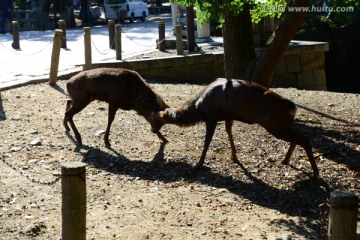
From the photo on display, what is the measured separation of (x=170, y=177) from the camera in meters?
9.29

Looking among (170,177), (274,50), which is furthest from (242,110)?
(274,50)

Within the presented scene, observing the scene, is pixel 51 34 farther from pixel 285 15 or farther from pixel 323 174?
pixel 323 174

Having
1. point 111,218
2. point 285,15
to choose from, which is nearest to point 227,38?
point 285,15

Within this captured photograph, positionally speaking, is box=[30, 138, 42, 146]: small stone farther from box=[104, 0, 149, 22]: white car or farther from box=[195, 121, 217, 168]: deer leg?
box=[104, 0, 149, 22]: white car

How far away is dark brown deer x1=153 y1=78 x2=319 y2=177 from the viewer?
8.94m

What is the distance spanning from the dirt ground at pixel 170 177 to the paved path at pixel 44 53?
340cm

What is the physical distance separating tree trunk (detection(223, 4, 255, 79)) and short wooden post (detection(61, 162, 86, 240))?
23.5 feet

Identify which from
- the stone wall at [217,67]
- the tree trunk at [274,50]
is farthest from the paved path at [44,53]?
the tree trunk at [274,50]

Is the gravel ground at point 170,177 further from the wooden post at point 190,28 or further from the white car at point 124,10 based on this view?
the white car at point 124,10

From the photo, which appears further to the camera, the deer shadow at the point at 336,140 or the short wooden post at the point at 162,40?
the short wooden post at the point at 162,40

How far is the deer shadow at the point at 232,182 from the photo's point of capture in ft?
26.5

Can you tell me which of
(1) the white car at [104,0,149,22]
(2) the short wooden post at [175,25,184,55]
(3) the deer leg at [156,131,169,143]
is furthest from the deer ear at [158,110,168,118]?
(1) the white car at [104,0,149,22]

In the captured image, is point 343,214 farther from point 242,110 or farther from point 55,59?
point 55,59

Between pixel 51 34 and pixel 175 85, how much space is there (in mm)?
13567
